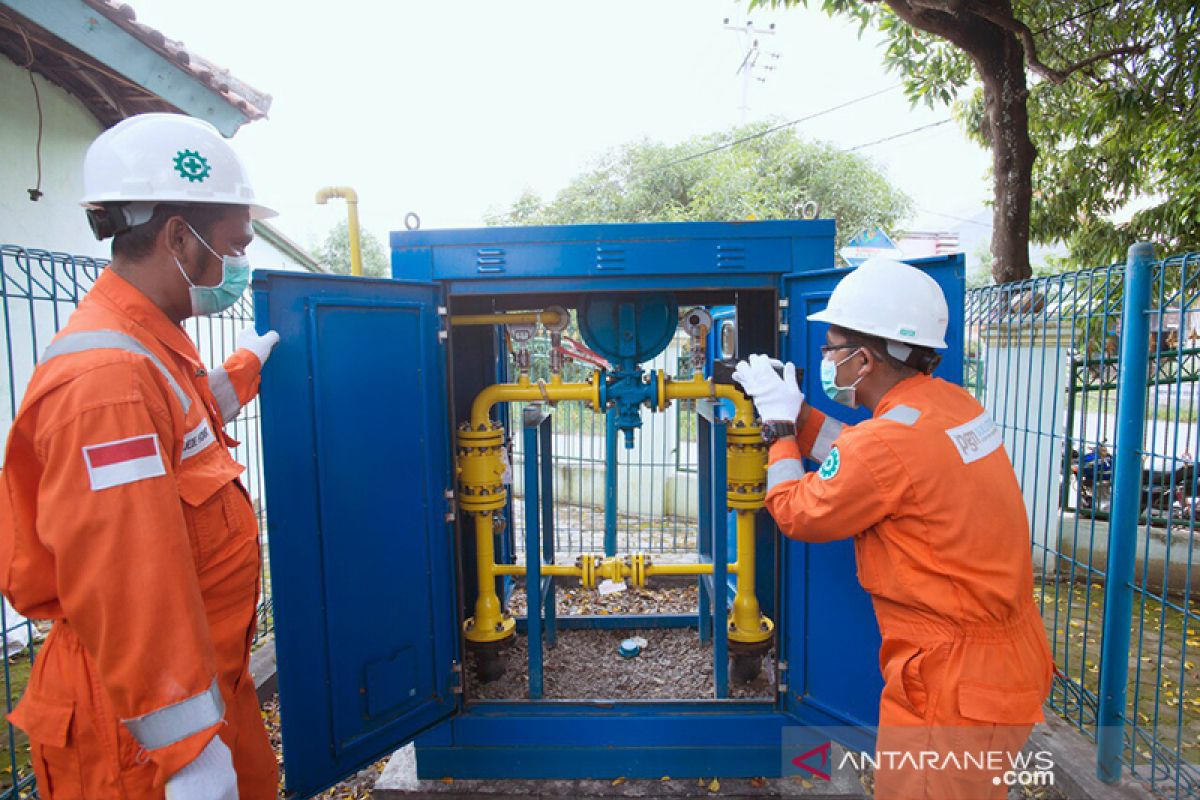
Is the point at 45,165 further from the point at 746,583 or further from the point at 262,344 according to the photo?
the point at 746,583

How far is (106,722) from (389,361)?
4.45 feet

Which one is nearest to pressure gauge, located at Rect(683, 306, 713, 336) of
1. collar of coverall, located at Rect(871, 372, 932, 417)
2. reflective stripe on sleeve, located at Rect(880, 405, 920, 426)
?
collar of coverall, located at Rect(871, 372, 932, 417)

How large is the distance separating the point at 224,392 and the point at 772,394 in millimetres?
1821

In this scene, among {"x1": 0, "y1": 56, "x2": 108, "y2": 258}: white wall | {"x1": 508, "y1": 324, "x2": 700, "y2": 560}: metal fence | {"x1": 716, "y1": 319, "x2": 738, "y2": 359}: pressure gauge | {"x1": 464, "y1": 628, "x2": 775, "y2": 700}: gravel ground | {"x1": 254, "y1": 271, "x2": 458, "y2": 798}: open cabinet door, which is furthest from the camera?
{"x1": 508, "y1": 324, "x2": 700, "y2": 560}: metal fence

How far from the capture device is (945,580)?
5.74ft

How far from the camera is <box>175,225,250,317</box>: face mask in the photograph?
5.28 ft

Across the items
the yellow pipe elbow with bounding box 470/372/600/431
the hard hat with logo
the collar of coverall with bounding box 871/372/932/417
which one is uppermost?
the hard hat with logo

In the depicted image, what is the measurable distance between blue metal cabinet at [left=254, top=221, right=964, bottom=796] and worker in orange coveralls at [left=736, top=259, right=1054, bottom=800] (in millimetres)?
496

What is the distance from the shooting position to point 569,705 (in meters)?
2.93

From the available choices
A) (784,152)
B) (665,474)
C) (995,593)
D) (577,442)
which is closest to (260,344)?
(995,593)

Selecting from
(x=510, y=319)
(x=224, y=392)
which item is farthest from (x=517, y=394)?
(x=224, y=392)

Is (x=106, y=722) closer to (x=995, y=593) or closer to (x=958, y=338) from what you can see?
(x=995, y=593)

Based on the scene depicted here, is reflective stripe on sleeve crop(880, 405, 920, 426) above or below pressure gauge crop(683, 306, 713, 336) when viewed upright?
below

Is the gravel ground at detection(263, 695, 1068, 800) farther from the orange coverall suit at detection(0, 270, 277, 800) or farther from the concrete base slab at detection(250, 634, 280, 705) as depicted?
the orange coverall suit at detection(0, 270, 277, 800)
